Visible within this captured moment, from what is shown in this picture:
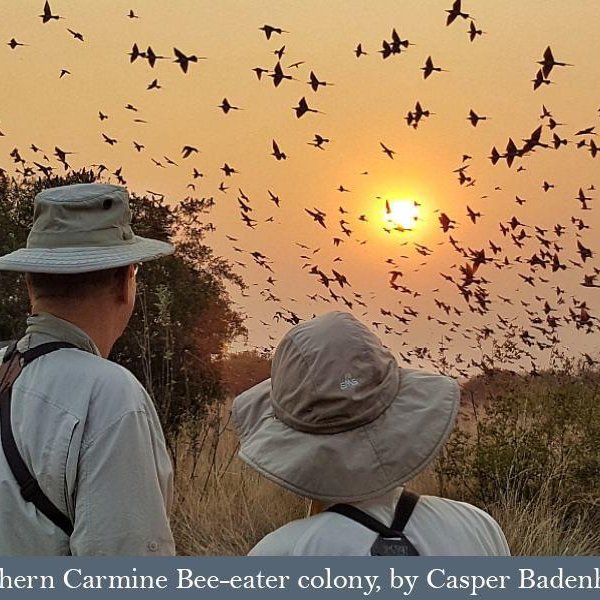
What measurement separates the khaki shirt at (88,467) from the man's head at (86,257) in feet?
0.64

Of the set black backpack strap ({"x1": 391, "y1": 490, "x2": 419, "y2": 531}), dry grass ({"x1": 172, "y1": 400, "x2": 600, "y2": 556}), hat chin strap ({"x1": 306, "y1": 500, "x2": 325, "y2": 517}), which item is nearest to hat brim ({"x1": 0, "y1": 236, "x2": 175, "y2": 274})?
hat chin strap ({"x1": 306, "y1": 500, "x2": 325, "y2": 517})

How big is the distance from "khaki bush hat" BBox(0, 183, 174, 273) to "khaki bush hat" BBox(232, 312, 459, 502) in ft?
2.05

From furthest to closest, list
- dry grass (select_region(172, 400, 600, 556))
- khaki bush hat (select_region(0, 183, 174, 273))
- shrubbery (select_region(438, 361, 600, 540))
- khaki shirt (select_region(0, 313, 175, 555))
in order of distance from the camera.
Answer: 1. shrubbery (select_region(438, 361, 600, 540))
2. dry grass (select_region(172, 400, 600, 556))
3. khaki bush hat (select_region(0, 183, 174, 273))
4. khaki shirt (select_region(0, 313, 175, 555))

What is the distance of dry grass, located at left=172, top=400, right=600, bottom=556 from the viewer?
6375mm

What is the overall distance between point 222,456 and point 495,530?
5.95m

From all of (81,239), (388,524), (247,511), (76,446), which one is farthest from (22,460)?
(247,511)

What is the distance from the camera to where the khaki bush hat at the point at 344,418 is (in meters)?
1.89

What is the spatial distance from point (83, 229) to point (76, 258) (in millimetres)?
174

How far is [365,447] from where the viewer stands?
192cm

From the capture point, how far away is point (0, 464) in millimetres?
2180

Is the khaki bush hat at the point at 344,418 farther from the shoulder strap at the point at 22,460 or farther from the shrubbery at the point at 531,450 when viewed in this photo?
the shrubbery at the point at 531,450

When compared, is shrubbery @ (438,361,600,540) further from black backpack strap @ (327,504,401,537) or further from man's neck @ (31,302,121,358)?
black backpack strap @ (327,504,401,537)

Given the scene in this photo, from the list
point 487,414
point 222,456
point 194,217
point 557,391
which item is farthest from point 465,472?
point 194,217

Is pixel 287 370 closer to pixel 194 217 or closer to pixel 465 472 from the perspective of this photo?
pixel 465 472
